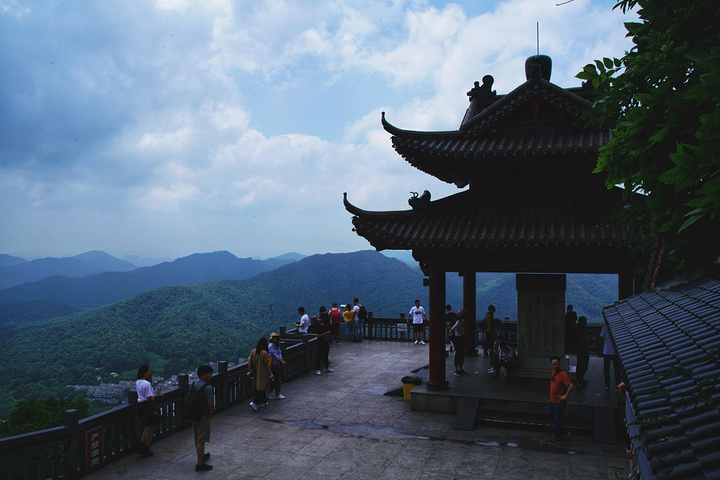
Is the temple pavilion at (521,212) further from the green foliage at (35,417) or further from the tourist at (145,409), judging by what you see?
the green foliage at (35,417)

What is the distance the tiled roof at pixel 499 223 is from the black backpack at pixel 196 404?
5968mm

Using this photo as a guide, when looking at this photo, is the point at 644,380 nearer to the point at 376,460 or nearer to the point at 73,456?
the point at 376,460

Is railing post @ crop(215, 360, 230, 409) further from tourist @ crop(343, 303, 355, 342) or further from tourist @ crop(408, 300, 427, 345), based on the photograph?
tourist @ crop(408, 300, 427, 345)

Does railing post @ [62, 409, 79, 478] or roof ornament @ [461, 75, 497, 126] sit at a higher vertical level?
roof ornament @ [461, 75, 497, 126]

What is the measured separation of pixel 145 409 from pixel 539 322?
1039 centimetres

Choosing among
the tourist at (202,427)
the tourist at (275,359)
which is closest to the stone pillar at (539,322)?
the tourist at (275,359)

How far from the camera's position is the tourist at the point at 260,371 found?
1294 centimetres

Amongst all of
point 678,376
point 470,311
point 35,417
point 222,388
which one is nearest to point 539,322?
point 470,311

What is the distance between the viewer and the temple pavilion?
12.3 meters

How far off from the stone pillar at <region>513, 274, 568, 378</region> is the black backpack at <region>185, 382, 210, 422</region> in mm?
8954

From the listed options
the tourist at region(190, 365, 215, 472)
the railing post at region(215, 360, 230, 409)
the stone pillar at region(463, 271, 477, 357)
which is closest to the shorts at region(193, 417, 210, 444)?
the tourist at region(190, 365, 215, 472)

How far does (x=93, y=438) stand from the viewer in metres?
9.00

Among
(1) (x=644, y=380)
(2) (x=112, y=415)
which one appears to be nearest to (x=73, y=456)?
(2) (x=112, y=415)

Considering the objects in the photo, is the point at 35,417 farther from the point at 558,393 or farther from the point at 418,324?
the point at 558,393
